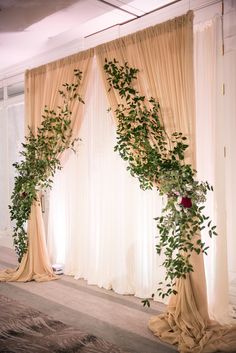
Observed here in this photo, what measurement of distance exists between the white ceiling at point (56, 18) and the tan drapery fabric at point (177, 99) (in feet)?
0.91

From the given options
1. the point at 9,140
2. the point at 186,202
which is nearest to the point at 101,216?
the point at 186,202

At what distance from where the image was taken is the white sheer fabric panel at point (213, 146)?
333 centimetres

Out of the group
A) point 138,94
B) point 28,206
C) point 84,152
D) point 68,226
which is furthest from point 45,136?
point 138,94

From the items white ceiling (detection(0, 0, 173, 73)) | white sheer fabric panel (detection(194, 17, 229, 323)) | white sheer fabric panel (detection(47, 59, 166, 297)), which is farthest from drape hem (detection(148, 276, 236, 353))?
white ceiling (detection(0, 0, 173, 73))

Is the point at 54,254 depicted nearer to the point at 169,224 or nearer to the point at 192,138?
the point at 169,224

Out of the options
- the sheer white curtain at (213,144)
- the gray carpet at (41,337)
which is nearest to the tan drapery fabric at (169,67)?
the sheer white curtain at (213,144)

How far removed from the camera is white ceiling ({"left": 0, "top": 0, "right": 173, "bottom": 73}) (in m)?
3.30

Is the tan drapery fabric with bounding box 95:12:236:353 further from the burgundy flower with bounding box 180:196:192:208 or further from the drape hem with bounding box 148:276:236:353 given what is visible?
the burgundy flower with bounding box 180:196:192:208

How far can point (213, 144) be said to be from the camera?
3.39 m

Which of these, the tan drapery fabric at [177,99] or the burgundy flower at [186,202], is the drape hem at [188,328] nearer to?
the tan drapery fabric at [177,99]

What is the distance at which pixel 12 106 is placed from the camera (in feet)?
20.3

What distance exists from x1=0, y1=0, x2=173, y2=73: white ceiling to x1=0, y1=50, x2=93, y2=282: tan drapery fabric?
0.29 m

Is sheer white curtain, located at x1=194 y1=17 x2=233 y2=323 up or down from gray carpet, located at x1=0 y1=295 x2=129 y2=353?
up

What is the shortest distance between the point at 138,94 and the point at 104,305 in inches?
84.9
